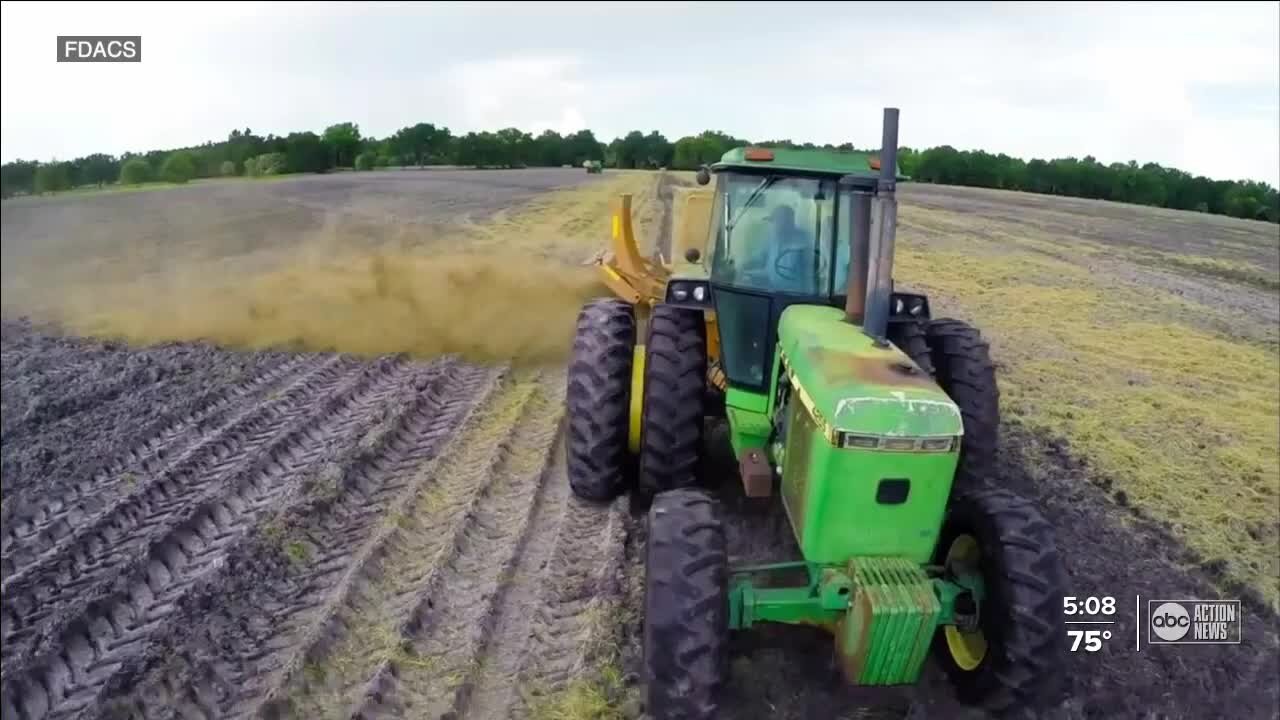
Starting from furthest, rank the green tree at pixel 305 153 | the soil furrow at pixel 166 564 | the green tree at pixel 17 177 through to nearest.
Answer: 1. the green tree at pixel 305 153
2. the soil furrow at pixel 166 564
3. the green tree at pixel 17 177

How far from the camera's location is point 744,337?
495 cm

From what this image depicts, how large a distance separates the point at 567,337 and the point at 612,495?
13.1ft

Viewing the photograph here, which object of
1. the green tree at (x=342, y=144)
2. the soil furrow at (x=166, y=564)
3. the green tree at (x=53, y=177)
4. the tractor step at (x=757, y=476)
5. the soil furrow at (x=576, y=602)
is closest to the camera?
the green tree at (x=53, y=177)

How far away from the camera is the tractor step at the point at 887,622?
3260 millimetres

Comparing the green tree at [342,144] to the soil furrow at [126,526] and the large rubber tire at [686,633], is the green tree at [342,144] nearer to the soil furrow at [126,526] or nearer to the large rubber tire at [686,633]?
the soil furrow at [126,526]

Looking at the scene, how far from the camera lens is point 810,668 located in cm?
397

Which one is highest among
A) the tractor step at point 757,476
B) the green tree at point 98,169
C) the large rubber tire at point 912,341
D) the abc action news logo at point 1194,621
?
the green tree at point 98,169

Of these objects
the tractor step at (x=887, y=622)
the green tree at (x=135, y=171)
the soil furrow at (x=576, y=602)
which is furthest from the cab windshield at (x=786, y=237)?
the green tree at (x=135, y=171)

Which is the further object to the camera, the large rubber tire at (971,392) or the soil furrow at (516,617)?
the large rubber tire at (971,392)

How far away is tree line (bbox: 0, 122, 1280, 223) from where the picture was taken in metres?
3.50

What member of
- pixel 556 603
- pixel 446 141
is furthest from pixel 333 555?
pixel 446 141

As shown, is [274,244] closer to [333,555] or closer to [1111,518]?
[333,555]

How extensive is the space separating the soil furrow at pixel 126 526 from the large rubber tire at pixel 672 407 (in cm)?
252

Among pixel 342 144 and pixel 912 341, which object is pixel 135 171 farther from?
pixel 342 144
